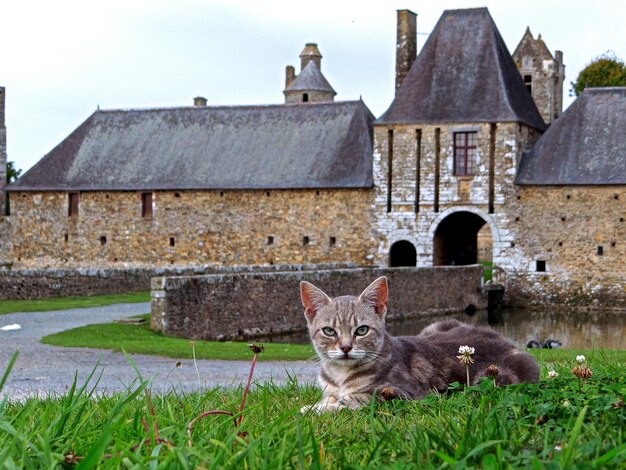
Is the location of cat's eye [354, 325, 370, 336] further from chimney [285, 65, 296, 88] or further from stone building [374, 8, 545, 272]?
chimney [285, 65, 296, 88]

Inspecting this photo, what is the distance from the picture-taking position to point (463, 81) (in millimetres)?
32469

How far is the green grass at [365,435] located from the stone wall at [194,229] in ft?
92.1

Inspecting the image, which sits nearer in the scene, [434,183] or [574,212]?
[574,212]

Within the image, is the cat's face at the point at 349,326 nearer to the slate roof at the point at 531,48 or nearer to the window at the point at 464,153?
the window at the point at 464,153

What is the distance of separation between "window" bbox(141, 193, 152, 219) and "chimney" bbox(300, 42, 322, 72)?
2424 cm

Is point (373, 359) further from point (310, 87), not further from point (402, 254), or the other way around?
point (310, 87)

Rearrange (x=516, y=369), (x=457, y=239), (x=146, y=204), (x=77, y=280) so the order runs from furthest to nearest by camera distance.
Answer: (x=146, y=204) < (x=457, y=239) < (x=77, y=280) < (x=516, y=369)

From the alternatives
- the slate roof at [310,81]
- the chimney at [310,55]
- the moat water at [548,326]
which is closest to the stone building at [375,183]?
the moat water at [548,326]

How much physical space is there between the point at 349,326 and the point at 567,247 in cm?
2648

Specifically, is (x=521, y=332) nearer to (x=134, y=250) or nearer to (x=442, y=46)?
(x=442, y=46)

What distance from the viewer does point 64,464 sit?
317 cm

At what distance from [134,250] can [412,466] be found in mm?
33122

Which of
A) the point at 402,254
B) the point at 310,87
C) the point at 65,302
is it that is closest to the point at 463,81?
the point at 402,254

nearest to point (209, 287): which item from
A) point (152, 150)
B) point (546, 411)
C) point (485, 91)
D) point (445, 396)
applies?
point (445, 396)
